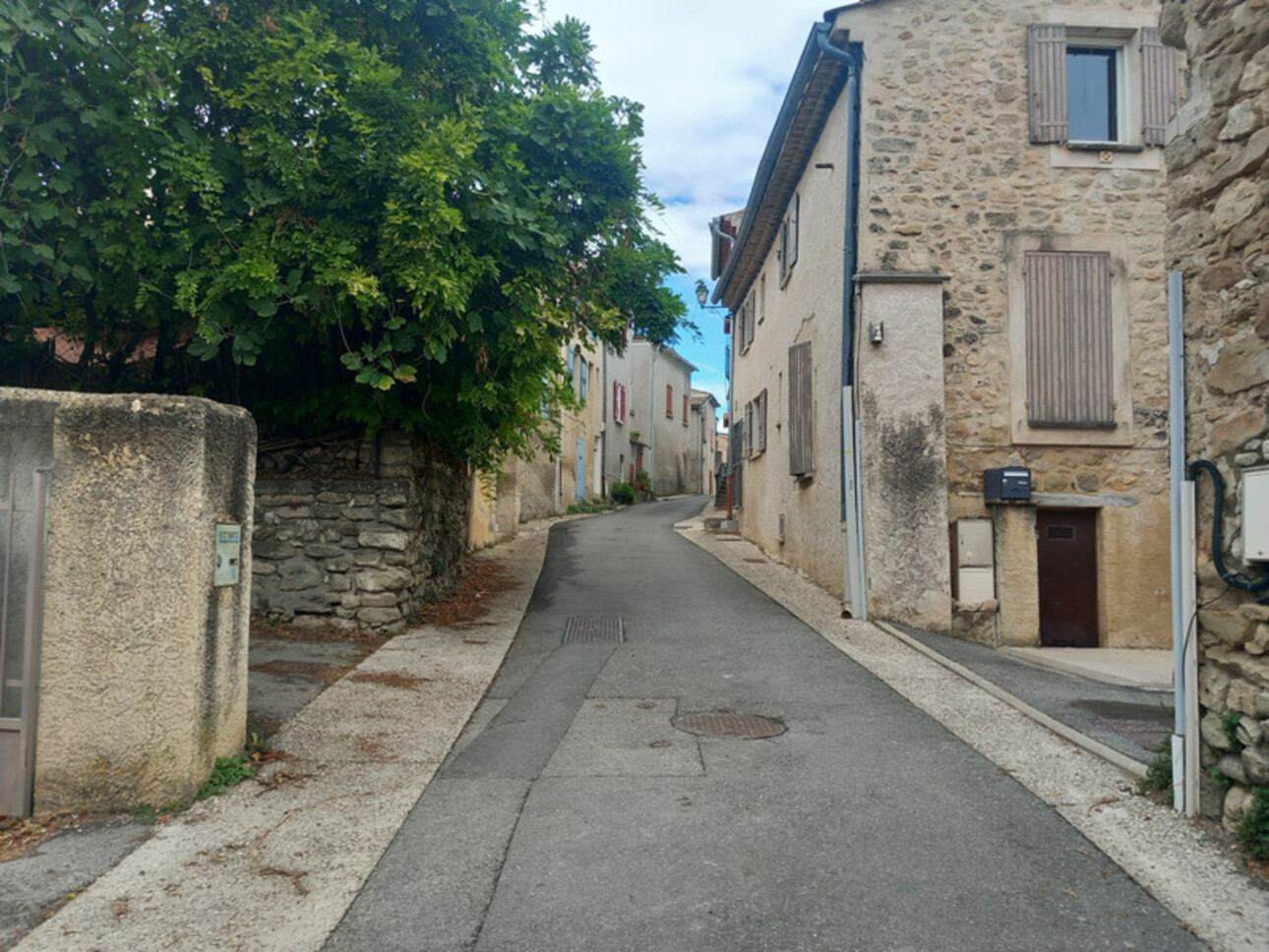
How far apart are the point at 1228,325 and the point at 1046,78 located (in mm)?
7236

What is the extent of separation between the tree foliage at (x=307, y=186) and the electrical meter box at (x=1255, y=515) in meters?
5.11

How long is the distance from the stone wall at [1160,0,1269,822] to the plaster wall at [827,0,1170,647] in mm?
5548

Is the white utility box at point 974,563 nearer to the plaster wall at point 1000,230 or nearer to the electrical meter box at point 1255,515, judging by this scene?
the plaster wall at point 1000,230

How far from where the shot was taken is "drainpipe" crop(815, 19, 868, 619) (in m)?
9.66

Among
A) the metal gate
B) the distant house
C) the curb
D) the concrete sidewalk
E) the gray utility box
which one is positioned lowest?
the concrete sidewalk

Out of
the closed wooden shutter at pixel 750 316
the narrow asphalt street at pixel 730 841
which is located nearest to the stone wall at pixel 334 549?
the narrow asphalt street at pixel 730 841

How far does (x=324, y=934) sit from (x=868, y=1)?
10252 mm

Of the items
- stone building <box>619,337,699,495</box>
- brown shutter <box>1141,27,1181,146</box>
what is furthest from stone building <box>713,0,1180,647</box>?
stone building <box>619,337,699,495</box>

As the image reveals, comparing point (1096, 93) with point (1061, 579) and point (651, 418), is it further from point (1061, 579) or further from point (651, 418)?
point (651, 418)

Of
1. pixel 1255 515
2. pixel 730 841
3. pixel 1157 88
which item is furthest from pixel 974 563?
pixel 730 841

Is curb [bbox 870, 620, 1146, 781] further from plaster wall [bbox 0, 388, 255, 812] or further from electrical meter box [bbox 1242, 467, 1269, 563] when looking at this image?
plaster wall [bbox 0, 388, 255, 812]

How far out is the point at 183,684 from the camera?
13.9 feet

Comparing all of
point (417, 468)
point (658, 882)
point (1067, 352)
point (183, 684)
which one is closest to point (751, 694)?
point (658, 882)

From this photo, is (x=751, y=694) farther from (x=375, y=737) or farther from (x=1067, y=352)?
(x=1067, y=352)
